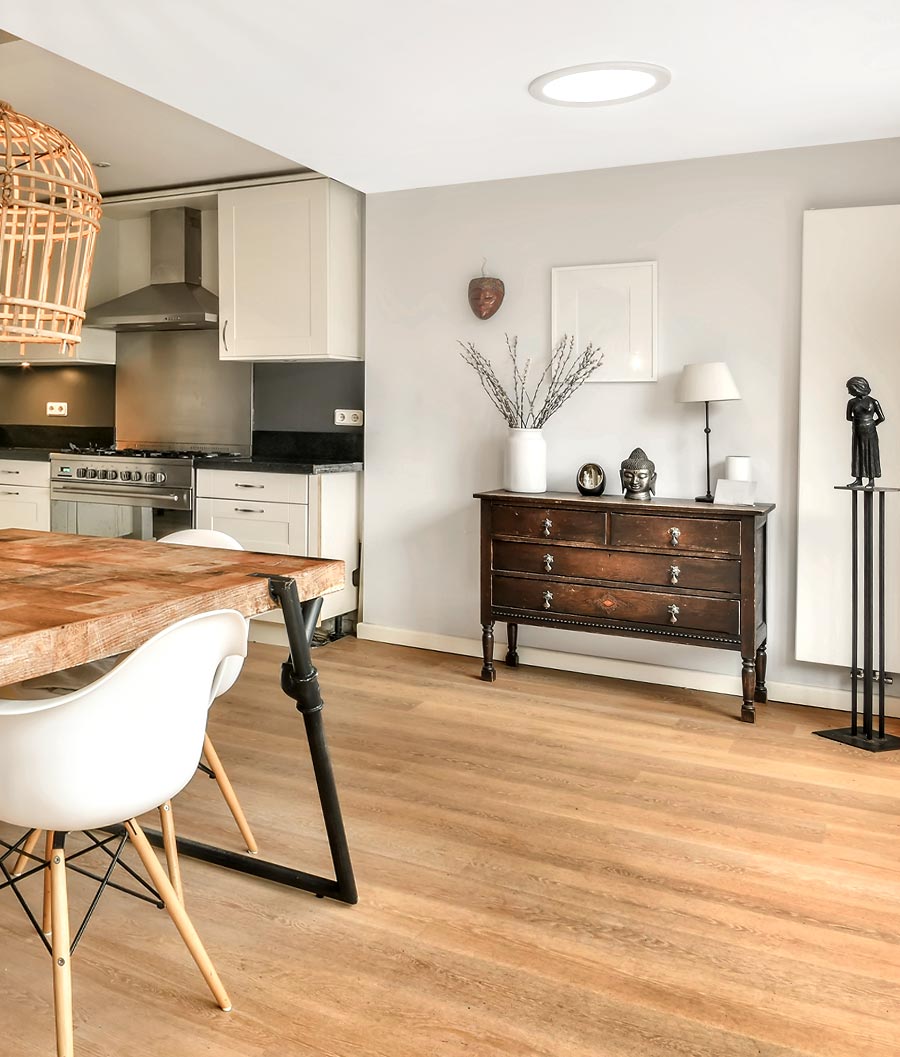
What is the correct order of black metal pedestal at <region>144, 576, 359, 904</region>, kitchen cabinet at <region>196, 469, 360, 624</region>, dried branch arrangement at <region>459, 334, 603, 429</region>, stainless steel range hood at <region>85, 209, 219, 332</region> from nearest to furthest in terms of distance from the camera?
black metal pedestal at <region>144, 576, 359, 904</region>, dried branch arrangement at <region>459, 334, 603, 429</region>, kitchen cabinet at <region>196, 469, 360, 624</region>, stainless steel range hood at <region>85, 209, 219, 332</region>

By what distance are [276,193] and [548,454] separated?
188 cm

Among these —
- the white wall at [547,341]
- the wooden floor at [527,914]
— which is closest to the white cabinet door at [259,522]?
the white wall at [547,341]

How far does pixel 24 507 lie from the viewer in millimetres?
5074

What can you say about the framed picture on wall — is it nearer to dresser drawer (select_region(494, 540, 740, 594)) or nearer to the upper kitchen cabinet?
dresser drawer (select_region(494, 540, 740, 594))

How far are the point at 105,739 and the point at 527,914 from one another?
110 centimetres

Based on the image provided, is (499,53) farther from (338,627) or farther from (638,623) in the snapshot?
(338,627)

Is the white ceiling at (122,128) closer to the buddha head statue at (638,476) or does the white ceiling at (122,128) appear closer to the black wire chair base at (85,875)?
the buddha head statue at (638,476)

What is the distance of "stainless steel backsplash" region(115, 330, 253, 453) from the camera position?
5113 mm

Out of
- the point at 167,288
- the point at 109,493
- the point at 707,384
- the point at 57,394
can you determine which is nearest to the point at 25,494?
the point at 109,493

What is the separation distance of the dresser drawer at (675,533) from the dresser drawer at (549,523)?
0.23 feet

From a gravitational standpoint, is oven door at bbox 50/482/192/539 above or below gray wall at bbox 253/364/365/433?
below

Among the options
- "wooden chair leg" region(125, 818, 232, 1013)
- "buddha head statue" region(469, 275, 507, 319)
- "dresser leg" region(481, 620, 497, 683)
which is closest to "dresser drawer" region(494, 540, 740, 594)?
"dresser leg" region(481, 620, 497, 683)

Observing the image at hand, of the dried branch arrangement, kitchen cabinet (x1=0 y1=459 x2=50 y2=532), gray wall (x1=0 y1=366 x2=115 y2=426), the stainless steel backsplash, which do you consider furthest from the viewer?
gray wall (x1=0 y1=366 x2=115 y2=426)

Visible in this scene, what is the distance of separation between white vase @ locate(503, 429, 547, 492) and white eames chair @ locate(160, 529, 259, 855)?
1.67 m
